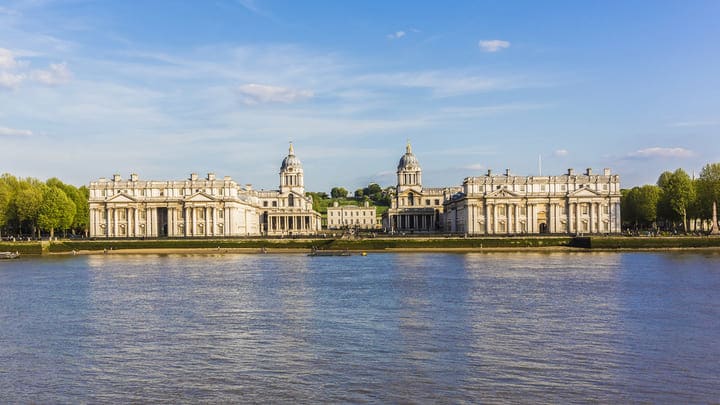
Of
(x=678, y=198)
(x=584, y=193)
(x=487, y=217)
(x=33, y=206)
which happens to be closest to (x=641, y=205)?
(x=584, y=193)

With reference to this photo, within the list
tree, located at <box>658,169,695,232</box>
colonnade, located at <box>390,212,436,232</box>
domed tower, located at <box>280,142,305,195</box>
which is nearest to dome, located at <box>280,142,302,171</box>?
domed tower, located at <box>280,142,305,195</box>

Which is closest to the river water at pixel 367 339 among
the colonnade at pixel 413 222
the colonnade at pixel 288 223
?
the colonnade at pixel 288 223

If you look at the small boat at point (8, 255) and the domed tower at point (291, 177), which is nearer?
the small boat at point (8, 255)

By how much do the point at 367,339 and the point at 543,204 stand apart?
96648 mm

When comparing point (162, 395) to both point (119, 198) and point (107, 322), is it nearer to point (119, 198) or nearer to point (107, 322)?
point (107, 322)

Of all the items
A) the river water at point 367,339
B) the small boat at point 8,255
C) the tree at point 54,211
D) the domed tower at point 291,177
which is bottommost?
the river water at point 367,339

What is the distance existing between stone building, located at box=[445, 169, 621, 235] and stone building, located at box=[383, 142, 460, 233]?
32.2m

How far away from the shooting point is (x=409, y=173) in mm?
157375

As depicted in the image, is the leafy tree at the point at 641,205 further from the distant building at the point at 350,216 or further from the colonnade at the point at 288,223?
the distant building at the point at 350,216

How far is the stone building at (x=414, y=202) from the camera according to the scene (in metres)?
154

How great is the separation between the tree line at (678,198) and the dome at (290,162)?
70132 millimetres

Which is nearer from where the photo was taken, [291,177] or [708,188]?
[708,188]

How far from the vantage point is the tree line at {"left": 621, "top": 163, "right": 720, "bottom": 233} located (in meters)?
104

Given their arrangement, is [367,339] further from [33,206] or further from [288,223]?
[288,223]
